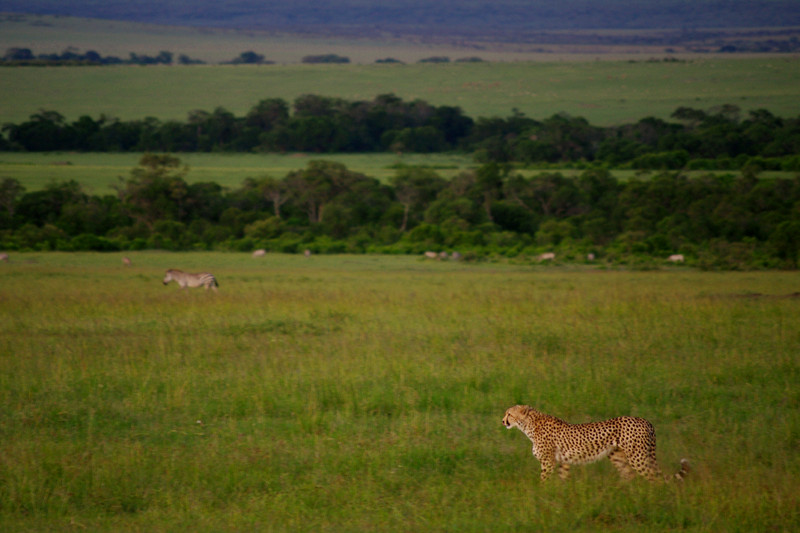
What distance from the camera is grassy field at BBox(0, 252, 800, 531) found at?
15.4 feet

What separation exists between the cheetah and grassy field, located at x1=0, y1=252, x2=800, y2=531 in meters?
0.15

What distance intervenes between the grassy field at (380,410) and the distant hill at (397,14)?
5573 inches

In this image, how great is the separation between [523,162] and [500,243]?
28156mm

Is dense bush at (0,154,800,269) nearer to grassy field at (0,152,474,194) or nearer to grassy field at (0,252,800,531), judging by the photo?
grassy field at (0,152,474,194)

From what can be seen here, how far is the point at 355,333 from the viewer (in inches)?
418

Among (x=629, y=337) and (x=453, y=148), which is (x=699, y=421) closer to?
(x=629, y=337)

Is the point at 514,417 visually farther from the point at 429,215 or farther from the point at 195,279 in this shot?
the point at 429,215

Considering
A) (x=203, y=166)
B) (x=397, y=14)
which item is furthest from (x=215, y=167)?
(x=397, y=14)

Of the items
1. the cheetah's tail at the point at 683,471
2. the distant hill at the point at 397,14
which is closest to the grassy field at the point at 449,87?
the distant hill at the point at 397,14

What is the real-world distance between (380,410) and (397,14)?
19768 centimetres

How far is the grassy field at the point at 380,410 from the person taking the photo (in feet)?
15.4

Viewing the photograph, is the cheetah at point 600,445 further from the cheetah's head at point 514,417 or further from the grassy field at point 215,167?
the grassy field at point 215,167

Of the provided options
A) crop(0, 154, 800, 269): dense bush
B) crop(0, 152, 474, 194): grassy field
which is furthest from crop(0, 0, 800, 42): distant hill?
crop(0, 154, 800, 269): dense bush

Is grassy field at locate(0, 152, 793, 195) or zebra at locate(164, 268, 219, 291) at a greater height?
grassy field at locate(0, 152, 793, 195)
